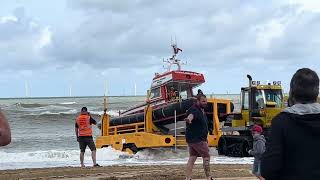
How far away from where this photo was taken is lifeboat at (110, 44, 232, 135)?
2116 centimetres

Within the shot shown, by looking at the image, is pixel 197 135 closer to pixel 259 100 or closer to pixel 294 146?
pixel 294 146

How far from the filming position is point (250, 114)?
2138 cm

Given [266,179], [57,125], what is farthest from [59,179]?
[57,125]

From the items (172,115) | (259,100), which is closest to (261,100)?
(259,100)

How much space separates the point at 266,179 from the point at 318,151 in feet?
1.21

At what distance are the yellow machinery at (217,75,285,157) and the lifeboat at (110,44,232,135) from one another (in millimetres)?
843

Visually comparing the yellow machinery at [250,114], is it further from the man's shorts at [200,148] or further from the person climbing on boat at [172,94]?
the man's shorts at [200,148]

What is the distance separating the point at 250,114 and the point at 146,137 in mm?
4020

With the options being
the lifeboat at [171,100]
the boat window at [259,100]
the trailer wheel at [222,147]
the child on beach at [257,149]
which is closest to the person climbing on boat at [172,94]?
the lifeboat at [171,100]

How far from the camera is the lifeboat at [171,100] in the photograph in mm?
21156

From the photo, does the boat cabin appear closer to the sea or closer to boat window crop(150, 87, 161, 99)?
boat window crop(150, 87, 161, 99)

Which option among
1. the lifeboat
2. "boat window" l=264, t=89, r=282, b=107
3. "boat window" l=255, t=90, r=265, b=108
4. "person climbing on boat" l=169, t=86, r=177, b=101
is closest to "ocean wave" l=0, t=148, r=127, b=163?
the lifeboat

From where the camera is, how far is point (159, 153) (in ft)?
71.8

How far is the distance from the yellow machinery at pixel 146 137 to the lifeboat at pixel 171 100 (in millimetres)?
227
